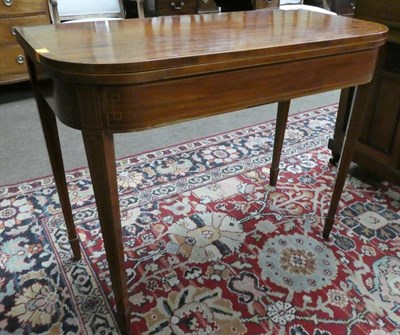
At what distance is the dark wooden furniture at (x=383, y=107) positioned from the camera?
1396mm

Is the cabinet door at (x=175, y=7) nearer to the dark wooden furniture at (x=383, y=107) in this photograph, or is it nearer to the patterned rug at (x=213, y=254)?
the patterned rug at (x=213, y=254)

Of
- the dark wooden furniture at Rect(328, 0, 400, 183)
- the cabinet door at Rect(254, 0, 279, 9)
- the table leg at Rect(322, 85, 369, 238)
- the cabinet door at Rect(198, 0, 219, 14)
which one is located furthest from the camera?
the cabinet door at Rect(254, 0, 279, 9)

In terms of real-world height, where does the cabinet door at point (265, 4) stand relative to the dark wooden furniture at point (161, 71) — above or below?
below

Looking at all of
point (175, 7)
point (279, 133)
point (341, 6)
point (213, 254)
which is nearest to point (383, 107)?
point (279, 133)

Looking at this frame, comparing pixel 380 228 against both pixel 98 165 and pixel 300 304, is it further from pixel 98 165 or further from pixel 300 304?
pixel 98 165

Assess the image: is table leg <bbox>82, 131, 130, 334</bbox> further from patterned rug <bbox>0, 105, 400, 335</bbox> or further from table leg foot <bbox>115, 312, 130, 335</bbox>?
patterned rug <bbox>0, 105, 400, 335</bbox>

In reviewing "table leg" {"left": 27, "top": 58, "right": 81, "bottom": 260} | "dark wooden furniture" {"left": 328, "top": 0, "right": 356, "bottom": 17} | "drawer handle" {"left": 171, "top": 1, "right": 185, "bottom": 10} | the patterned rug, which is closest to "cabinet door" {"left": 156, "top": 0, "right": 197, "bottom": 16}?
"drawer handle" {"left": 171, "top": 1, "right": 185, "bottom": 10}

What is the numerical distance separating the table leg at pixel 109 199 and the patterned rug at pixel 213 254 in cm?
19

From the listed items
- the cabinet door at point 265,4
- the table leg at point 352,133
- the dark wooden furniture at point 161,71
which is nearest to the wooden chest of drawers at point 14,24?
the cabinet door at point 265,4

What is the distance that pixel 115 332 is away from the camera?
1.04m

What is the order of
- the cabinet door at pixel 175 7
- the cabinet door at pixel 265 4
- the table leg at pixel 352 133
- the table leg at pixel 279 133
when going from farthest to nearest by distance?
the cabinet door at pixel 265 4
the cabinet door at pixel 175 7
the table leg at pixel 279 133
the table leg at pixel 352 133

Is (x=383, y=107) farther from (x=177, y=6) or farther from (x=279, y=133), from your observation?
(x=177, y=6)

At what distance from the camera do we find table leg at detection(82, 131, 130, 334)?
0.75 metres

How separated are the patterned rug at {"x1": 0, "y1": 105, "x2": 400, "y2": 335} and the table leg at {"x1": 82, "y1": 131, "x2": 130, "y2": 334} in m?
0.19
